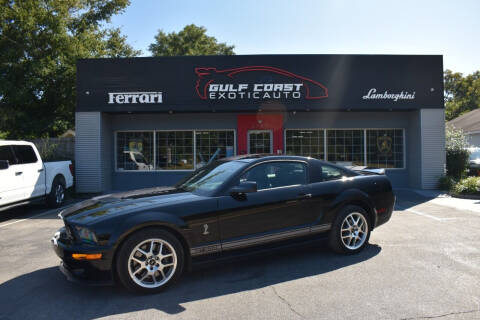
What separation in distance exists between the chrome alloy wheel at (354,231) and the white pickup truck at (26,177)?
280 inches

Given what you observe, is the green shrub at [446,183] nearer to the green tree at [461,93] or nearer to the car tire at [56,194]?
the car tire at [56,194]

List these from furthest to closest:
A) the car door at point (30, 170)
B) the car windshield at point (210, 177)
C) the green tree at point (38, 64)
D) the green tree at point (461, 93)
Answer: the green tree at point (461, 93)
the green tree at point (38, 64)
the car door at point (30, 170)
the car windshield at point (210, 177)

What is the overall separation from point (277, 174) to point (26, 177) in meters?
6.84

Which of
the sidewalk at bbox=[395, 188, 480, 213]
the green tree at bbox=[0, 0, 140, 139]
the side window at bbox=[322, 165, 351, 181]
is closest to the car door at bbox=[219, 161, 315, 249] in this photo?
the side window at bbox=[322, 165, 351, 181]

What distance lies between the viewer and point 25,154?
30.2 feet

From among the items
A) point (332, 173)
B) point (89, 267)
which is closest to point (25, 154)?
point (89, 267)

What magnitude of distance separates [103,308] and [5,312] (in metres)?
0.93

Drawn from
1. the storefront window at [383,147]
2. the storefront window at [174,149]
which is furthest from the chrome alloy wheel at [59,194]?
the storefront window at [383,147]

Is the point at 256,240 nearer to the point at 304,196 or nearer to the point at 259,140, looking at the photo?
the point at 304,196

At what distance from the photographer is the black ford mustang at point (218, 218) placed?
12.9 feet

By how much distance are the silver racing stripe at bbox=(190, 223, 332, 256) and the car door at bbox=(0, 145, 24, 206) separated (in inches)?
239

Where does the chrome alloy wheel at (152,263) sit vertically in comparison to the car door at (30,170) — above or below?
below

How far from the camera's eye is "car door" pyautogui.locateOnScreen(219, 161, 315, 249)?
4.43 m

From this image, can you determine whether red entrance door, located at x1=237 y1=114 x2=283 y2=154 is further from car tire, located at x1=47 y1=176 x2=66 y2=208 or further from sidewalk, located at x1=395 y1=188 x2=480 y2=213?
car tire, located at x1=47 y1=176 x2=66 y2=208
